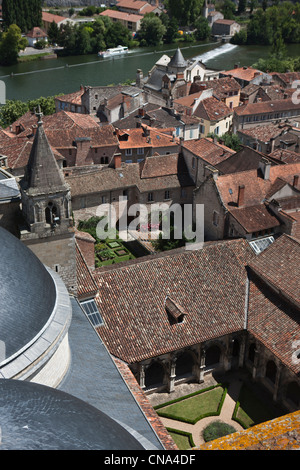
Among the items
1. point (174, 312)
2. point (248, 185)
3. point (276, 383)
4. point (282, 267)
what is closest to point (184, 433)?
point (276, 383)

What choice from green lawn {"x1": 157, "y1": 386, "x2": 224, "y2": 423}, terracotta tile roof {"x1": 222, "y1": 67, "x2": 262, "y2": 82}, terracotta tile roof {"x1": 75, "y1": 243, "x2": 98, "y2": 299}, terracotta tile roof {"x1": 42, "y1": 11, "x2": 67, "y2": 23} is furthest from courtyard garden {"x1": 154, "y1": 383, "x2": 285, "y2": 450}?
terracotta tile roof {"x1": 42, "y1": 11, "x2": 67, "y2": 23}

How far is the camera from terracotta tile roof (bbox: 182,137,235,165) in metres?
55.1

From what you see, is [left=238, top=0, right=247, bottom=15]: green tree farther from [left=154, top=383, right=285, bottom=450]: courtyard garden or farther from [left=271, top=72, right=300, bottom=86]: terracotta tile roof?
[left=154, top=383, right=285, bottom=450]: courtyard garden

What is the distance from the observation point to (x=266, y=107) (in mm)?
79188

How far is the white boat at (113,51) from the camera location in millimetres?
136562

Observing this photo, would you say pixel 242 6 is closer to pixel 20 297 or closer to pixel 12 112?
pixel 12 112

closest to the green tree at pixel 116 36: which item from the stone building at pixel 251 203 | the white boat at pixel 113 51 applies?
the white boat at pixel 113 51

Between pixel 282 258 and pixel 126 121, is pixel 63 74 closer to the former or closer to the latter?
pixel 126 121

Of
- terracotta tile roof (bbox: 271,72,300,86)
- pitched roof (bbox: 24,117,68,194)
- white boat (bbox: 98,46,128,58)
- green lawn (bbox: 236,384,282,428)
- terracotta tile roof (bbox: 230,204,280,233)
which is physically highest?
pitched roof (bbox: 24,117,68,194)

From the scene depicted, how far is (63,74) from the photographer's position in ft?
394

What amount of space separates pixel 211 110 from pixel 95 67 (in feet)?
188

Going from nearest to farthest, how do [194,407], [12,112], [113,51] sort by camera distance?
[194,407], [12,112], [113,51]

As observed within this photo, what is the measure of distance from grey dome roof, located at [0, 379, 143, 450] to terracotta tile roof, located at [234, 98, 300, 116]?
64719 mm
